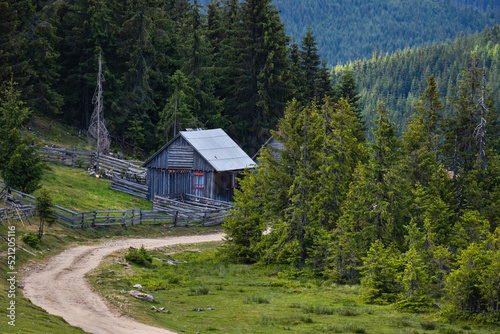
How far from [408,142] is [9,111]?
86.3 ft

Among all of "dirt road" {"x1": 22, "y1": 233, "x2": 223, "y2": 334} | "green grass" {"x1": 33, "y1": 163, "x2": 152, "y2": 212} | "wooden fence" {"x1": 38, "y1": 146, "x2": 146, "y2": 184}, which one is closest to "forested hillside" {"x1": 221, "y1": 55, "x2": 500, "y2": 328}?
"dirt road" {"x1": 22, "y1": 233, "x2": 223, "y2": 334}

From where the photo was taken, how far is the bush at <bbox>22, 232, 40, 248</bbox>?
1144 inches

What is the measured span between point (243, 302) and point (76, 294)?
23.5 ft

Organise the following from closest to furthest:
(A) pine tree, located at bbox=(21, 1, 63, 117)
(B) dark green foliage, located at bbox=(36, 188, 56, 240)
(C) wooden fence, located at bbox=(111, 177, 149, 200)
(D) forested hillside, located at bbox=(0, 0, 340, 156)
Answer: (B) dark green foliage, located at bbox=(36, 188, 56, 240), (C) wooden fence, located at bbox=(111, 177, 149, 200), (A) pine tree, located at bbox=(21, 1, 63, 117), (D) forested hillside, located at bbox=(0, 0, 340, 156)

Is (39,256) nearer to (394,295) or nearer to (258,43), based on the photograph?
(394,295)

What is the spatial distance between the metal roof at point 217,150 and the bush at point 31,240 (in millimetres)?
22273

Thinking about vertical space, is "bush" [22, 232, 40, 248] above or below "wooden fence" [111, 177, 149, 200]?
below

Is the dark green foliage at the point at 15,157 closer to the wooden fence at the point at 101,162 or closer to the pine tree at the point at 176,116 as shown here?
the wooden fence at the point at 101,162

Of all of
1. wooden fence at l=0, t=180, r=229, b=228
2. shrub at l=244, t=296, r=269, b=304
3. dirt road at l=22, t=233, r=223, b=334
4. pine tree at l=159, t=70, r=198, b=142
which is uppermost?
pine tree at l=159, t=70, r=198, b=142

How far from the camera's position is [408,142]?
3681 cm

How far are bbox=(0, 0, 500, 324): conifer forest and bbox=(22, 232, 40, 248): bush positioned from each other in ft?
23.5

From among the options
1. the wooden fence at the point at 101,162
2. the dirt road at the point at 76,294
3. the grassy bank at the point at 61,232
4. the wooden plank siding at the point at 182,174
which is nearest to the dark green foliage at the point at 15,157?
the grassy bank at the point at 61,232

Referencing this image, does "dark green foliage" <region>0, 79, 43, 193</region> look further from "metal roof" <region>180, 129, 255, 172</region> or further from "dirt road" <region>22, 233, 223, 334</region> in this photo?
"metal roof" <region>180, 129, 255, 172</region>

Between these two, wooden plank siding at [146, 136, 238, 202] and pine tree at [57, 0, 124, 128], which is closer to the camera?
wooden plank siding at [146, 136, 238, 202]
